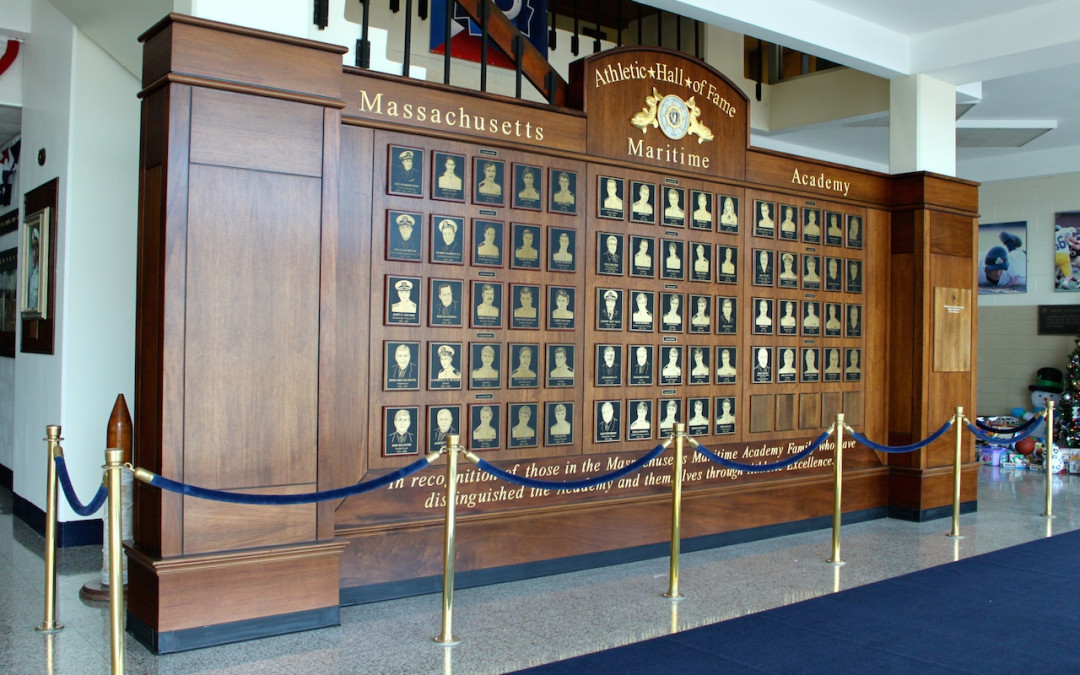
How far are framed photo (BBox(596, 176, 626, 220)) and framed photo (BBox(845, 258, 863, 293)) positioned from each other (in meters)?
2.71

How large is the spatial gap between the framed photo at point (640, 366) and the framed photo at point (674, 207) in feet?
3.16

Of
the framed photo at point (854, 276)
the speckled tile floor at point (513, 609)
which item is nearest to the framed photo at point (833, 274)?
the framed photo at point (854, 276)

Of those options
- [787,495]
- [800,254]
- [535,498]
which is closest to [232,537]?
Result: [535,498]

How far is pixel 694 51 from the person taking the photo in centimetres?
1022

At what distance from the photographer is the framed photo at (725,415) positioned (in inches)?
276

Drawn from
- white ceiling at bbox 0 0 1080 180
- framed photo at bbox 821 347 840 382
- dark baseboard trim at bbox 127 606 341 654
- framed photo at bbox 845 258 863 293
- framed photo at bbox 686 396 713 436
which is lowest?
dark baseboard trim at bbox 127 606 341 654

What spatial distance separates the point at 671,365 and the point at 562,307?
1.12 meters

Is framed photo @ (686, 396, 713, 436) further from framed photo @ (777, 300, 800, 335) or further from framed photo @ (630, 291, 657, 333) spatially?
framed photo @ (777, 300, 800, 335)

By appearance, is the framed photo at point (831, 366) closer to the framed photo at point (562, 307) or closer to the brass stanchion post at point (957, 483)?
the brass stanchion post at point (957, 483)

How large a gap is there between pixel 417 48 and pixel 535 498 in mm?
4381

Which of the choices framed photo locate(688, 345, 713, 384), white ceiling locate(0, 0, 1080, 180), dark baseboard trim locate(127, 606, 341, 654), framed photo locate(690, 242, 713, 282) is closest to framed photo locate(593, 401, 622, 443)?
framed photo locate(688, 345, 713, 384)

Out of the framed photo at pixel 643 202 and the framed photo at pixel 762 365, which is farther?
the framed photo at pixel 762 365

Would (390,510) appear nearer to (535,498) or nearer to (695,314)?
(535,498)

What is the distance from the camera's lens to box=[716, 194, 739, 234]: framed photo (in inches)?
276
